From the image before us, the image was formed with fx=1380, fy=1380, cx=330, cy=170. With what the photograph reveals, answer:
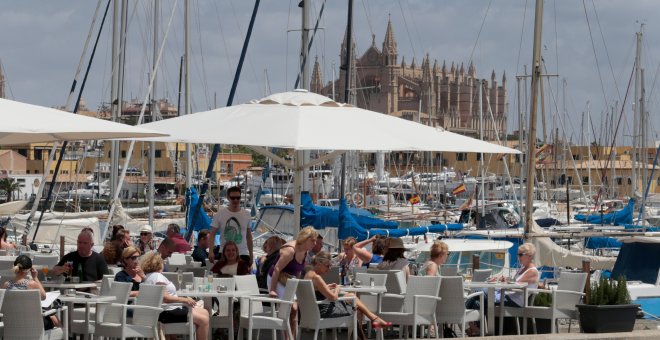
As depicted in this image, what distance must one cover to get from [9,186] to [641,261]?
8294 cm

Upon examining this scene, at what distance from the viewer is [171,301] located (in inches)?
432

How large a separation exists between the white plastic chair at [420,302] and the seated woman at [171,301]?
1.59m

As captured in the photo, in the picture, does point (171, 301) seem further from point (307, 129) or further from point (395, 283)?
point (307, 129)

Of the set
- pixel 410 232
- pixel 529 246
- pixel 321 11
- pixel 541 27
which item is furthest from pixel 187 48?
pixel 529 246

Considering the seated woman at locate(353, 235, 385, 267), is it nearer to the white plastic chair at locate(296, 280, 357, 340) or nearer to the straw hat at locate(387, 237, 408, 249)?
the straw hat at locate(387, 237, 408, 249)

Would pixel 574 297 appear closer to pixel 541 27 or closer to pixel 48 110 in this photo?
pixel 48 110

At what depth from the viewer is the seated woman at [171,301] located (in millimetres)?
10961

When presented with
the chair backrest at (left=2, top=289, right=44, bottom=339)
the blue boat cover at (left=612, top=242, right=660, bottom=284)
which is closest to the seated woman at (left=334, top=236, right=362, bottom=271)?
the blue boat cover at (left=612, top=242, right=660, bottom=284)

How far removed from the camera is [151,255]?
1127 cm

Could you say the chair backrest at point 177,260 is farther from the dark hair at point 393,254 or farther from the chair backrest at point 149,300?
the chair backrest at point 149,300

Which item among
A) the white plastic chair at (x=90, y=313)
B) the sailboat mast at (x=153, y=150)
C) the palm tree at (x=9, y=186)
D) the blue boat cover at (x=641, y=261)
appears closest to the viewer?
the white plastic chair at (x=90, y=313)

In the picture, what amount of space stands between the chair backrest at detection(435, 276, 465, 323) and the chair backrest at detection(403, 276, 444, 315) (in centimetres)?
17

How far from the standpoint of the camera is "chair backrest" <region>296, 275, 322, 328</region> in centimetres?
1117

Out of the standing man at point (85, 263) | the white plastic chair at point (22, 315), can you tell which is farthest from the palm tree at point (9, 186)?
the white plastic chair at point (22, 315)
